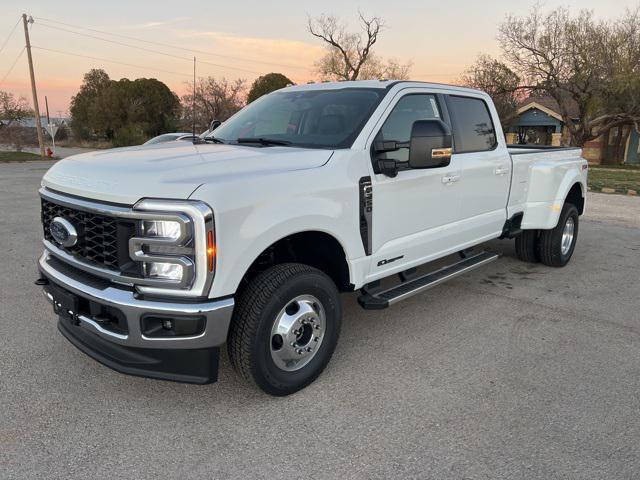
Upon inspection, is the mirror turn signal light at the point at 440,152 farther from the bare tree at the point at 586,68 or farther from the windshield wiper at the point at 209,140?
the bare tree at the point at 586,68

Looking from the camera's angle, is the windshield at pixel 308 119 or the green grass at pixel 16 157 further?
the green grass at pixel 16 157

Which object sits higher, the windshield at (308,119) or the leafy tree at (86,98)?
the leafy tree at (86,98)

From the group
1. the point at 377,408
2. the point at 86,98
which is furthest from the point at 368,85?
the point at 86,98

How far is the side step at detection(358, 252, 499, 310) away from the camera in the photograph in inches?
143

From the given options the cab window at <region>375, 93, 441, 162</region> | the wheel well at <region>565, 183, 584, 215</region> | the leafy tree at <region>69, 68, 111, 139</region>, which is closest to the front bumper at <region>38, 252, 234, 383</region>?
the cab window at <region>375, 93, 441, 162</region>

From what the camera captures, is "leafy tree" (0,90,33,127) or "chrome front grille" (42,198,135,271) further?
"leafy tree" (0,90,33,127)

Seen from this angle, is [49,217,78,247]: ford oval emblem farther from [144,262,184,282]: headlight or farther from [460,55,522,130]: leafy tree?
[460,55,522,130]: leafy tree

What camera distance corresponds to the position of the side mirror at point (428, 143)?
346 cm

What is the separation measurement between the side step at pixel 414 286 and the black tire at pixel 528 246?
1255mm

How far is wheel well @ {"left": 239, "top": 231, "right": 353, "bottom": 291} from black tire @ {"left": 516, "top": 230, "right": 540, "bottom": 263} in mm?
3450

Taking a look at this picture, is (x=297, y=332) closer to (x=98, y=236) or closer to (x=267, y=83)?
(x=98, y=236)

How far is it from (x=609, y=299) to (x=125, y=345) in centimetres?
462

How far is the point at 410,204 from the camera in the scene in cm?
385

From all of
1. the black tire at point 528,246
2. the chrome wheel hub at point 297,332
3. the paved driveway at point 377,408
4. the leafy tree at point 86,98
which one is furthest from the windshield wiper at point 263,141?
the leafy tree at point 86,98
